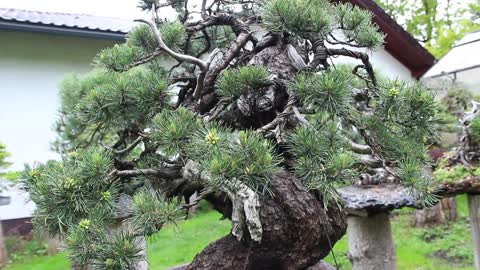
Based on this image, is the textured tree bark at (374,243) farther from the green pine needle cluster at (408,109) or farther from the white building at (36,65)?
the white building at (36,65)

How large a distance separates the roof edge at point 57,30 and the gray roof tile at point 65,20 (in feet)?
0.09

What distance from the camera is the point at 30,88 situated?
4.45m

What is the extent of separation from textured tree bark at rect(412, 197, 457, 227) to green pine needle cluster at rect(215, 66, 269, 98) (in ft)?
12.2

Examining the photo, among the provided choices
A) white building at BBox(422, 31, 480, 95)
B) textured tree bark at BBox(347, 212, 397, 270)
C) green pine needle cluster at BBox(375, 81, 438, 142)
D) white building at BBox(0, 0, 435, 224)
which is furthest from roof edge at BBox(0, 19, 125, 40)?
white building at BBox(422, 31, 480, 95)

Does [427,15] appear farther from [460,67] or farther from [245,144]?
[245,144]

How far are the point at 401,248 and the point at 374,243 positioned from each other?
206cm

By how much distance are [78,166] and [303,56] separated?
62 cm

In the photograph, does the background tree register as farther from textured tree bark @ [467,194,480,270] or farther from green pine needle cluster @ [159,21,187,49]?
green pine needle cluster @ [159,21,187,49]

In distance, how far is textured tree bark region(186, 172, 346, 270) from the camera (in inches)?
39.6

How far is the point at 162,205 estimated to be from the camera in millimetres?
857

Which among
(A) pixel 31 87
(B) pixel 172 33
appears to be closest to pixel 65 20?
(A) pixel 31 87

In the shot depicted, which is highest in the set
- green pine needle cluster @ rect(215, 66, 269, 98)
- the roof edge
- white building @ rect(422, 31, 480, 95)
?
the roof edge

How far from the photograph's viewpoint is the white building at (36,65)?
Answer: 4.25 meters

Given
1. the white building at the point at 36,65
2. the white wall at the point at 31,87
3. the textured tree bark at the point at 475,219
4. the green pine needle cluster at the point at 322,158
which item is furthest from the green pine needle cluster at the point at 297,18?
the white wall at the point at 31,87
